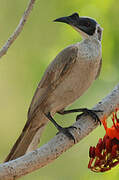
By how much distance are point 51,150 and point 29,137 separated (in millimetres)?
1263

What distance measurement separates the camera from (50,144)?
4.00m

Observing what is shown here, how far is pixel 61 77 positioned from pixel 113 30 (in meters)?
0.75

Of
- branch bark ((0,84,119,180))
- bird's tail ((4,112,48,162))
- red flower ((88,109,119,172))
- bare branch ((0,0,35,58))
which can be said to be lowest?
bird's tail ((4,112,48,162))

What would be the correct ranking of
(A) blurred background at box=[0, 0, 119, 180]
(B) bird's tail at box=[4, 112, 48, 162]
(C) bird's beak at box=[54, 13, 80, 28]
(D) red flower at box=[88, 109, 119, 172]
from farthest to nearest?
(A) blurred background at box=[0, 0, 119, 180] < (C) bird's beak at box=[54, 13, 80, 28] < (B) bird's tail at box=[4, 112, 48, 162] < (D) red flower at box=[88, 109, 119, 172]

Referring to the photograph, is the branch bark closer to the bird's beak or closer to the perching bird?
the perching bird

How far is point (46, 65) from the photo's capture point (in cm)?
573

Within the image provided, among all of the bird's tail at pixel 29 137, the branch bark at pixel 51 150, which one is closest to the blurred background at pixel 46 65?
the branch bark at pixel 51 150

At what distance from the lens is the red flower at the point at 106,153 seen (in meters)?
3.90

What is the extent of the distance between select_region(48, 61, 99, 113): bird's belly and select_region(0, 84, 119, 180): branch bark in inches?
24.8

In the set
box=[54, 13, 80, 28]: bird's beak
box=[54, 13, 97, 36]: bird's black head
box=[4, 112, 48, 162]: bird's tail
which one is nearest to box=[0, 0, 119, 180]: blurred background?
box=[54, 13, 97, 36]: bird's black head

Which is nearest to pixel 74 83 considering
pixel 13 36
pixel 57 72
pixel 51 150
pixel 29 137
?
pixel 57 72

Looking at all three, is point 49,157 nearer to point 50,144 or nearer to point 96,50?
point 50,144

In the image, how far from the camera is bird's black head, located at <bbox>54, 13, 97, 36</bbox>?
5.22 meters

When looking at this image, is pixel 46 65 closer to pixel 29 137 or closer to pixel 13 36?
pixel 29 137
